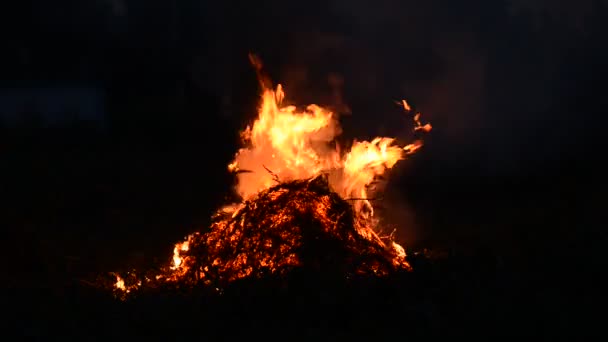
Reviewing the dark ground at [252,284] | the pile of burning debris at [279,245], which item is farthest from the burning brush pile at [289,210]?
the dark ground at [252,284]

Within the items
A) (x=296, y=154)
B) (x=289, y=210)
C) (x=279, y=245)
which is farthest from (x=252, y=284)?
(x=296, y=154)

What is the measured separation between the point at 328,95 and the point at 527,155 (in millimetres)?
4728

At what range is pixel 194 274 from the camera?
7.94 meters

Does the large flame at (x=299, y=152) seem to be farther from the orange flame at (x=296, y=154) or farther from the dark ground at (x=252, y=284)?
the dark ground at (x=252, y=284)

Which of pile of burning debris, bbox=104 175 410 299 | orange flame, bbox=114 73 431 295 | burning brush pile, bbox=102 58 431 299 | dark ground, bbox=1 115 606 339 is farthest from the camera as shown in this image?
orange flame, bbox=114 73 431 295

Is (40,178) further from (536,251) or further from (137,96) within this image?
(536,251)

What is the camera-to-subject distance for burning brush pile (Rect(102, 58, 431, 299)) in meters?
7.82

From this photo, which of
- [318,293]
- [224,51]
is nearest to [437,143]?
[224,51]

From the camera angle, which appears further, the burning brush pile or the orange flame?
the orange flame

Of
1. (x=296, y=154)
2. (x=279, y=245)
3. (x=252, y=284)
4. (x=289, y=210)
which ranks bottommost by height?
(x=252, y=284)

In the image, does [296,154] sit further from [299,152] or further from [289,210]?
[289,210]

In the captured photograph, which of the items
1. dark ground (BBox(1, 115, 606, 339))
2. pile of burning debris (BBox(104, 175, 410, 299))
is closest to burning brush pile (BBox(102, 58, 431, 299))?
pile of burning debris (BBox(104, 175, 410, 299))

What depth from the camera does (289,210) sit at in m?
8.26

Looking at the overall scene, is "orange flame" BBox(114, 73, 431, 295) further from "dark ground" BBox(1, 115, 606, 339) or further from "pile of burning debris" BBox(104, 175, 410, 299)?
"dark ground" BBox(1, 115, 606, 339)
